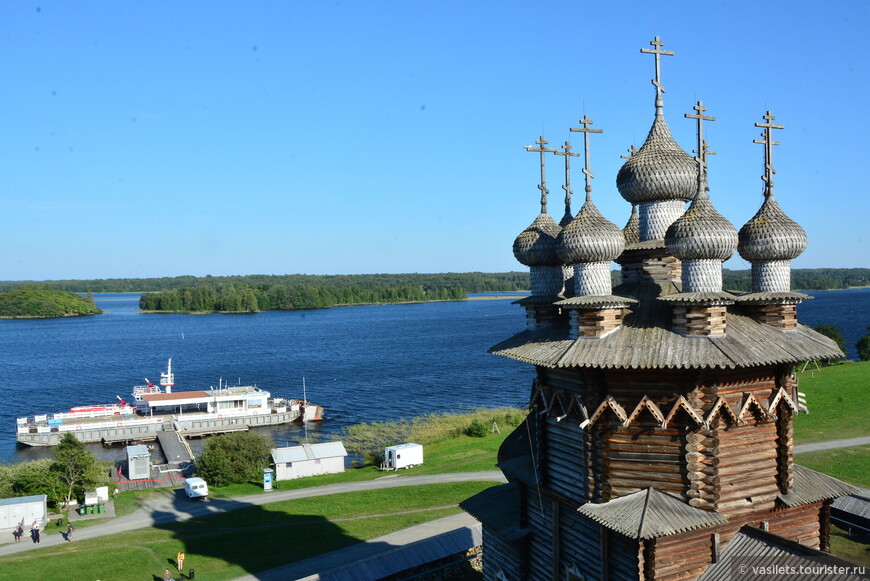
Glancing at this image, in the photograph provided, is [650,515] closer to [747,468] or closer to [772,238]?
[747,468]

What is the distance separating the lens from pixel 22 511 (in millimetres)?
25703

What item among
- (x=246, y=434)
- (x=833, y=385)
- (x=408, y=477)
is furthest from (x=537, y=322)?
(x=833, y=385)

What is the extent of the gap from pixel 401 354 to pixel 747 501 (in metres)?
75.9

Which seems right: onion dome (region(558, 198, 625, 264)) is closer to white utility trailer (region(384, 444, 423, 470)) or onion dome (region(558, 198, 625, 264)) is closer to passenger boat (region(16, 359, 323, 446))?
white utility trailer (region(384, 444, 423, 470))

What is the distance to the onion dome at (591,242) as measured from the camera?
1352 centimetres

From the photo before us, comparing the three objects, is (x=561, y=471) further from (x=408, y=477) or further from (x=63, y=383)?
(x=63, y=383)

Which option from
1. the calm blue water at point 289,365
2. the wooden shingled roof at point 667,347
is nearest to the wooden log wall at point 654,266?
the wooden shingled roof at point 667,347

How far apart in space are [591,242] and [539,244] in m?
2.63

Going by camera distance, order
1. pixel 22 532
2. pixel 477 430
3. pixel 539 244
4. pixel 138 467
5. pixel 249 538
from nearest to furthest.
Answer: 1. pixel 539 244
2. pixel 249 538
3. pixel 22 532
4. pixel 138 467
5. pixel 477 430

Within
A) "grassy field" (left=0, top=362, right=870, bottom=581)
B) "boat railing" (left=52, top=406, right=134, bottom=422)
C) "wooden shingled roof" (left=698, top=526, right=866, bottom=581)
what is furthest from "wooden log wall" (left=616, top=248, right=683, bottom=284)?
"boat railing" (left=52, top=406, right=134, bottom=422)

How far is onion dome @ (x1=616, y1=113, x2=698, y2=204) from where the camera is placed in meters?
14.5

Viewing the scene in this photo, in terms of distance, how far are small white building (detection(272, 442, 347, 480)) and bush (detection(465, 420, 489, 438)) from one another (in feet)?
31.8

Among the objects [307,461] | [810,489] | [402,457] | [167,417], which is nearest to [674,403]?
[810,489]

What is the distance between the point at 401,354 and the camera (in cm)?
8769
